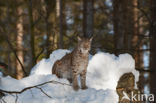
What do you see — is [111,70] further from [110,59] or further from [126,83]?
[126,83]

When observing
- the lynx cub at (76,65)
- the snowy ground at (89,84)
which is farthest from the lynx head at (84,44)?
the snowy ground at (89,84)

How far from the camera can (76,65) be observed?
6.31m

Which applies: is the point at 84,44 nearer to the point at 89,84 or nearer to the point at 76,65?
the point at 76,65

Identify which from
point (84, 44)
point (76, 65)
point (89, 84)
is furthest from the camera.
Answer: point (89, 84)

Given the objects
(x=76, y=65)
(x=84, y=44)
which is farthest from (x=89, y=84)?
(x=84, y=44)

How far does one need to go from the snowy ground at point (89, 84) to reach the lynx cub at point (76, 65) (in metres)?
0.27

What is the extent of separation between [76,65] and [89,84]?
65cm

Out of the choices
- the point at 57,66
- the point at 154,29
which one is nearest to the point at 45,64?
the point at 57,66

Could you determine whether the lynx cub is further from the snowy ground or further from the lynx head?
the snowy ground

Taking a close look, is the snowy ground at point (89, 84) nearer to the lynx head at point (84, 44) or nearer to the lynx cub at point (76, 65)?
the lynx cub at point (76, 65)

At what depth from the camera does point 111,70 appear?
6348mm

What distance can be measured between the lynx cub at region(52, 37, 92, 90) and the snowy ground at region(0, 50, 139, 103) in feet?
0.88

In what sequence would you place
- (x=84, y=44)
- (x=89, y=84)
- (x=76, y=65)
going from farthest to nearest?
(x=89, y=84)
(x=76, y=65)
(x=84, y=44)

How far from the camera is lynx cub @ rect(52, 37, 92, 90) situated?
19.8 feet
